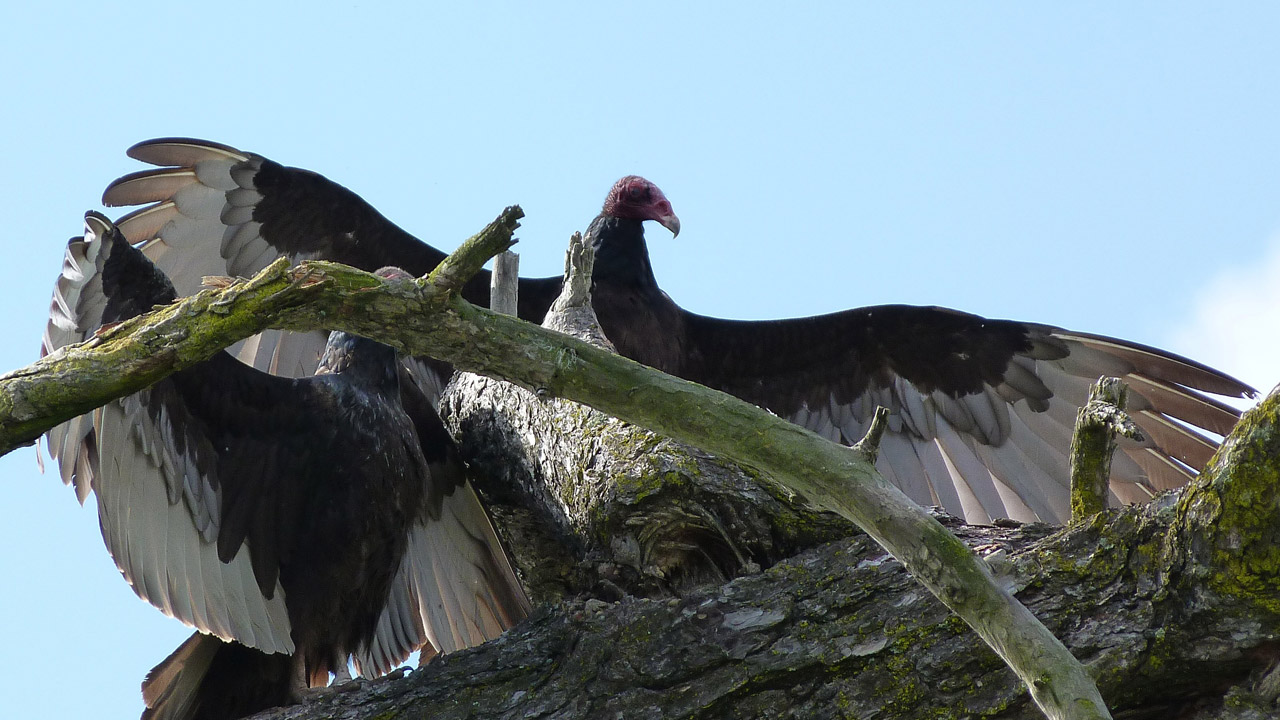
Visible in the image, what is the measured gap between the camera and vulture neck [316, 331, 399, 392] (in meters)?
3.62

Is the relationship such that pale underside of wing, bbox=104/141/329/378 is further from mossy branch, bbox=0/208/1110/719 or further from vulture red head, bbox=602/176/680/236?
mossy branch, bbox=0/208/1110/719

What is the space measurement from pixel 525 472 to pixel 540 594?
1.21 feet

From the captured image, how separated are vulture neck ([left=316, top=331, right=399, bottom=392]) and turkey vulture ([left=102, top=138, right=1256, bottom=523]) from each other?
3.01 ft

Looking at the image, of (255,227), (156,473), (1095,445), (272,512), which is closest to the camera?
(1095,445)

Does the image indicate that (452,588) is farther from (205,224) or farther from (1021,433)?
(1021,433)

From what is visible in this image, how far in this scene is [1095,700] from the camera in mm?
1722

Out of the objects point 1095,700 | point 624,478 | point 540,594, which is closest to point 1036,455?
point 540,594

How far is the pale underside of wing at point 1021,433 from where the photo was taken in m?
4.10

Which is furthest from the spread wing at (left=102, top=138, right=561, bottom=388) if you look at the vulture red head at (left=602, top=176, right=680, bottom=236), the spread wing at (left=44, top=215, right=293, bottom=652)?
the spread wing at (left=44, top=215, right=293, bottom=652)

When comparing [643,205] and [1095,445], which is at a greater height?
[643,205]

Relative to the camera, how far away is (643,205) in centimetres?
485

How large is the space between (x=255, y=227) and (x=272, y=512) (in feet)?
5.87

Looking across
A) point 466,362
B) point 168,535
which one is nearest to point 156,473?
point 168,535

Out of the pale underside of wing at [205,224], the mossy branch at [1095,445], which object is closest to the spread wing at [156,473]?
the pale underside of wing at [205,224]
